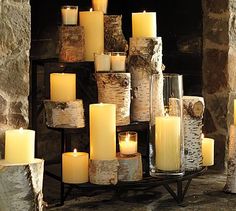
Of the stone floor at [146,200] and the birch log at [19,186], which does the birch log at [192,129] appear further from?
the birch log at [19,186]

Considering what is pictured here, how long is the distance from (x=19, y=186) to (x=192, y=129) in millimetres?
710

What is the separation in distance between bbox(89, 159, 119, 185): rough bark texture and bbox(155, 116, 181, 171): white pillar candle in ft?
0.55

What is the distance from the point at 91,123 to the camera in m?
1.90

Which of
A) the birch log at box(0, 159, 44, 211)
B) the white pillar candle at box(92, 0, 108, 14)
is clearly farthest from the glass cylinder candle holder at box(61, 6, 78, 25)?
the birch log at box(0, 159, 44, 211)

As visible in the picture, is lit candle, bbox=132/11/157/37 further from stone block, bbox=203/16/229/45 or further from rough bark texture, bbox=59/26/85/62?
stone block, bbox=203/16/229/45

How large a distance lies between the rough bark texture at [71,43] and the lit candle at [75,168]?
0.32m

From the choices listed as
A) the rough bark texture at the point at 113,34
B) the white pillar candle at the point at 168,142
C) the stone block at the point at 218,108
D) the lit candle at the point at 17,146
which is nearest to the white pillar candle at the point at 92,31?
the rough bark texture at the point at 113,34

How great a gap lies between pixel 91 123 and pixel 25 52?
13.0 inches

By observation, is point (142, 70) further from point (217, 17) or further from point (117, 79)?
point (217, 17)

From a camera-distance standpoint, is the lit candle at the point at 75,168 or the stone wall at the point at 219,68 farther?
the stone wall at the point at 219,68

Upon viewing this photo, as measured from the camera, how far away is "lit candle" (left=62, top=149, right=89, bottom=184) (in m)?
1.91

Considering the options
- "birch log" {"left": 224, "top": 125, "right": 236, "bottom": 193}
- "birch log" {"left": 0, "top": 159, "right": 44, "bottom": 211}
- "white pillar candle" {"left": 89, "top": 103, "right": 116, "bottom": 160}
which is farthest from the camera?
"birch log" {"left": 224, "top": 125, "right": 236, "bottom": 193}

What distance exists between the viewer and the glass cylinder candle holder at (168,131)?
6.39 feet

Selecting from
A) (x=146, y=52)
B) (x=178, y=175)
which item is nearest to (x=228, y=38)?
(x=146, y=52)
